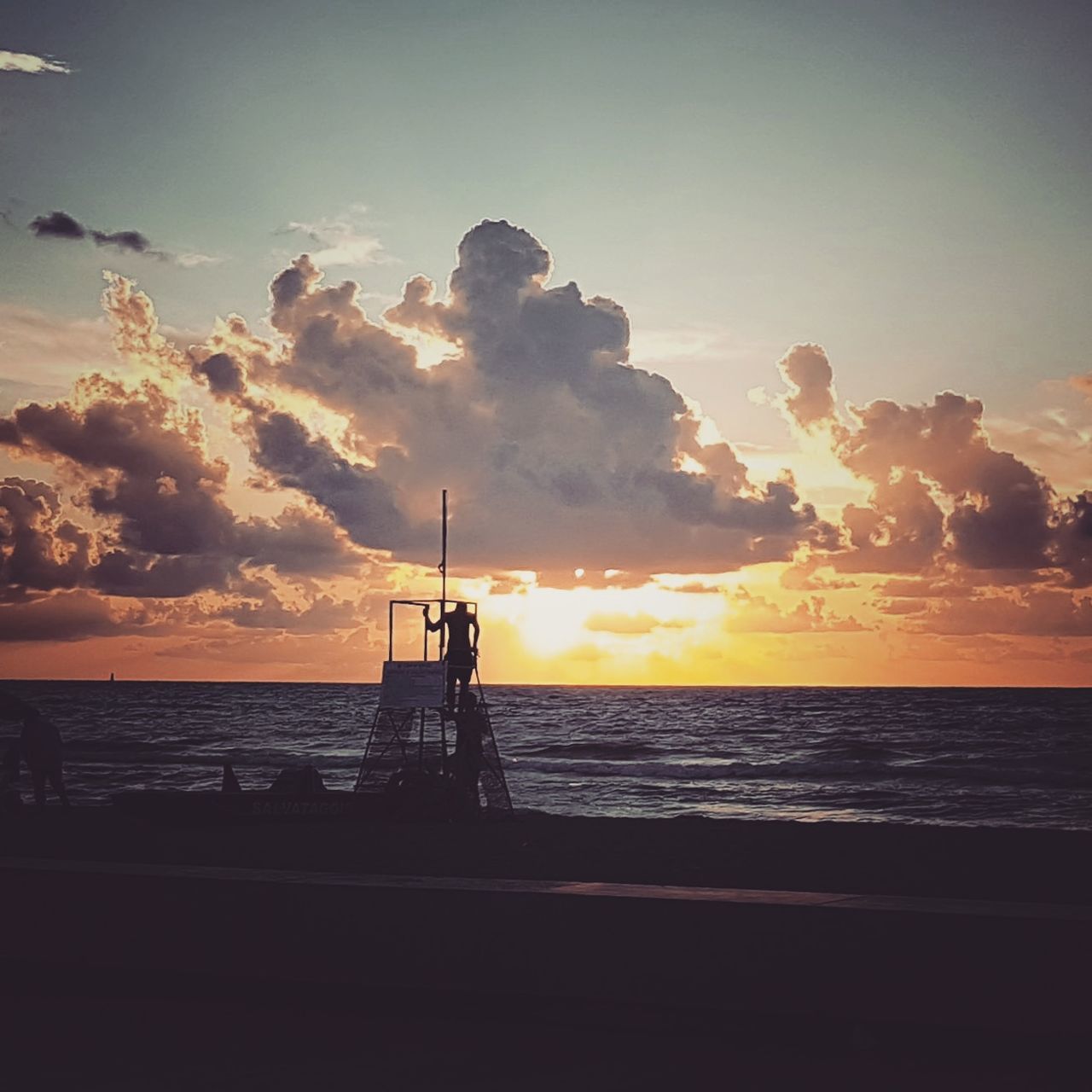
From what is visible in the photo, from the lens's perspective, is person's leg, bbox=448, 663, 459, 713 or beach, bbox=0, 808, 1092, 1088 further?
Answer: person's leg, bbox=448, 663, 459, 713

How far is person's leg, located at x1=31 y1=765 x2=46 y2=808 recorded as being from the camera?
23.5 metres

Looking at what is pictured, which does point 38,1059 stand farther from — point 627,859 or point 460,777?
point 460,777

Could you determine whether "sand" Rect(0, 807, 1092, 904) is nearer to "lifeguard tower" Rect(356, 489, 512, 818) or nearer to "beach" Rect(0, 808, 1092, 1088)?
"lifeguard tower" Rect(356, 489, 512, 818)

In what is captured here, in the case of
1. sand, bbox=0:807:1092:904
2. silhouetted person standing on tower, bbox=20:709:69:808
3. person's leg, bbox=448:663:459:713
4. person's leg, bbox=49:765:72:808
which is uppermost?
person's leg, bbox=448:663:459:713

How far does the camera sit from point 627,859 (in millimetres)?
17781

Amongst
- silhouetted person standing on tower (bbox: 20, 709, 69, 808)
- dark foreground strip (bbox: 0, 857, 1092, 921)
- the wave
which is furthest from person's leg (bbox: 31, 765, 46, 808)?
the wave

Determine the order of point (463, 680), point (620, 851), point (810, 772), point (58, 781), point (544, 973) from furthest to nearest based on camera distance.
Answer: point (810, 772) < point (58, 781) < point (463, 680) < point (620, 851) < point (544, 973)

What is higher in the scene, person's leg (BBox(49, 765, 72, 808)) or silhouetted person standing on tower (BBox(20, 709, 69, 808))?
silhouetted person standing on tower (BBox(20, 709, 69, 808))

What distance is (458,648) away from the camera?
72.5ft

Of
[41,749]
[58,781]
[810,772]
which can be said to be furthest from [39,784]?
[810,772]

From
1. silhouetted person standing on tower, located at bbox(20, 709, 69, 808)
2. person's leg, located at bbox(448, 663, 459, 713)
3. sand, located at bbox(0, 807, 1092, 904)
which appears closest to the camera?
sand, located at bbox(0, 807, 1092, 904)

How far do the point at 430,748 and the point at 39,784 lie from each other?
7165mm

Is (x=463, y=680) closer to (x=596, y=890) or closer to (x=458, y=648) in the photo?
(x=458, y=648)

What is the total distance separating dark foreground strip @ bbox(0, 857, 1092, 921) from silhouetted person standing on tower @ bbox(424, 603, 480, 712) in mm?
13371
